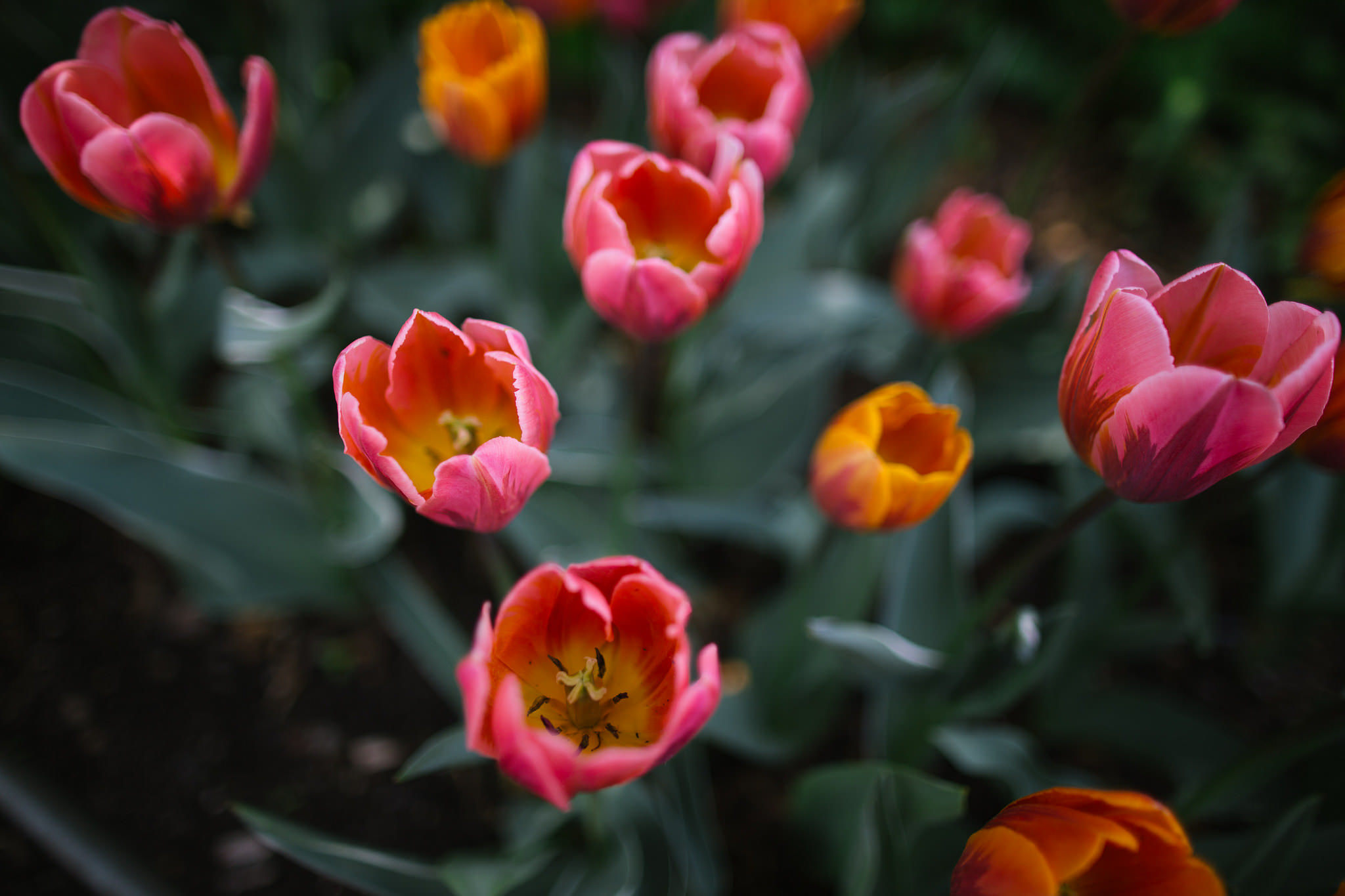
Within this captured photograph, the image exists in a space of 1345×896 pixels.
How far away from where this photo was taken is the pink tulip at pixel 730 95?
2.06ft

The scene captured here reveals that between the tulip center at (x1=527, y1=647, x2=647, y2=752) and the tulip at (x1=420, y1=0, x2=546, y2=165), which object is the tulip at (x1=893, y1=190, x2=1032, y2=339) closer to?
the tulip at (x1=420, y1=0, x2=546, y2=165)

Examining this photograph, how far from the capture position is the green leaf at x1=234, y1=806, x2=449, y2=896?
0.50 meters

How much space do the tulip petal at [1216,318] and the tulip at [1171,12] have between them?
1.60 feet

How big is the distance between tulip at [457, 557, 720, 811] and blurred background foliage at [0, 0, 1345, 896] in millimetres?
82

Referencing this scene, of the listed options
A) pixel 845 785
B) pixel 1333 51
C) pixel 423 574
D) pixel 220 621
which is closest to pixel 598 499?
pixel 423 574

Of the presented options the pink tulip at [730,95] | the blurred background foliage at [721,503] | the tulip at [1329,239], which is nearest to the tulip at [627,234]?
the pink tulip at [730,95]

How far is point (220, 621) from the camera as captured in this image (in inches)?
40.4

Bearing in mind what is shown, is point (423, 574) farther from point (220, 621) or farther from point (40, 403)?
point (40, 403)

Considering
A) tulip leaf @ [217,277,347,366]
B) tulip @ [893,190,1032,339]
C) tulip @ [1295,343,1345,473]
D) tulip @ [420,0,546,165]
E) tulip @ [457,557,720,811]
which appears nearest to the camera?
tulip @ [457,557,720,811]

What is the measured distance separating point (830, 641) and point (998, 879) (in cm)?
20

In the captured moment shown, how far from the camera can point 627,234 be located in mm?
536

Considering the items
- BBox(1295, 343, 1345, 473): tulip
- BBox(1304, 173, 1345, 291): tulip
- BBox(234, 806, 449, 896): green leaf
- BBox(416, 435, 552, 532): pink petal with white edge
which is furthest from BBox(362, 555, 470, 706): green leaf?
BBox(1304, 173, 1345, 291): tulip

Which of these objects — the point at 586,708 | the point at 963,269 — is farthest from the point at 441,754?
the point at 963,269

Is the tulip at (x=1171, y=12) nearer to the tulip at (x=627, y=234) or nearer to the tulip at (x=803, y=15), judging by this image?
the tulip at (x=803, y=15)
